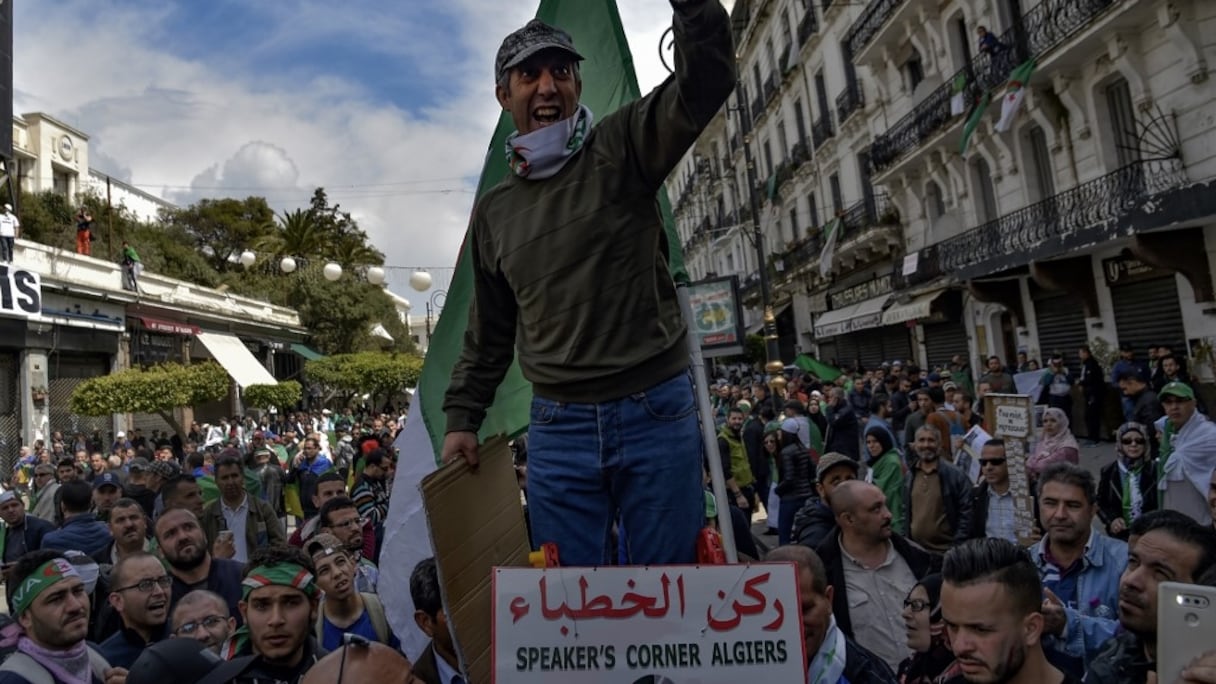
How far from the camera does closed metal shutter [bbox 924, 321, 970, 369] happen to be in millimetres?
19828

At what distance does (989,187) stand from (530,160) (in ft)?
62.1

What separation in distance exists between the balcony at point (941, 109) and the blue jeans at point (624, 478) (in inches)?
621

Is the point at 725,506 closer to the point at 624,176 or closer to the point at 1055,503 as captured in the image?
the point at 624,176

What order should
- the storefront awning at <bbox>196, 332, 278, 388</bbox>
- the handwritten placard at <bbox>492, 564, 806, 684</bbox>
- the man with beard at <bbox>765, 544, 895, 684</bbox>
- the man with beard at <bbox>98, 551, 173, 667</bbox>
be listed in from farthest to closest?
1. the storefront awning at <bbox>196, 332, 278, 388</bbox>
2. the man with beard at <bbox>98, 551, 173, 667</bbox>
3. the man with beard at <bbox>765, 544, 895, 684</bbox>
4. the handwritten placard at <bbox>492, 564, 806, 684</bbox>

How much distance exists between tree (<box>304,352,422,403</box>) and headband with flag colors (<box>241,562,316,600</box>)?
27.7 metres

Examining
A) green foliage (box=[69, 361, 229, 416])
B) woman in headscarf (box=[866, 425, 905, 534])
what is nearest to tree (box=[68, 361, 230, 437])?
green foliage (box=[69, 361, 229, 416])

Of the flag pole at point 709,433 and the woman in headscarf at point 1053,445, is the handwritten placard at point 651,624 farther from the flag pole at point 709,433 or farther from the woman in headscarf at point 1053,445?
the woman in headscarf at point 1053,445

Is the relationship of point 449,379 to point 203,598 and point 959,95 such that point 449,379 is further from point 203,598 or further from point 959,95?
point 959,95

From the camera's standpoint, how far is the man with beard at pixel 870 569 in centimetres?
380

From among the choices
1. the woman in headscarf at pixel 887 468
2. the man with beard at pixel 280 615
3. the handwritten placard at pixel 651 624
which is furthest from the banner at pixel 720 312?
the handwritten placard at pixel 651 624

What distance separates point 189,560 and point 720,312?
9397mm

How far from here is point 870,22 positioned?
70.8 ft

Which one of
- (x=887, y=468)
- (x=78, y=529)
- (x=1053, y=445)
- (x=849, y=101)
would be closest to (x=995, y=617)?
(x=887, y=468)

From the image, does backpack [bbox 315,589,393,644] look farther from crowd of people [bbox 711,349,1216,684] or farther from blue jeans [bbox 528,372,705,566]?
blue jeans [bbox 528,372,705,566]
